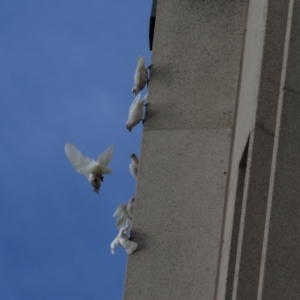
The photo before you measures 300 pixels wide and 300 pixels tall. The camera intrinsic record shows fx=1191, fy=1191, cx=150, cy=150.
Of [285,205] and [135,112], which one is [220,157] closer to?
[135,112]

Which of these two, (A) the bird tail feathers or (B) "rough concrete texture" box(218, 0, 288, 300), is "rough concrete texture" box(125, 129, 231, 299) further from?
(B) "rough concrete texture" box(218, 0, 288, 300)

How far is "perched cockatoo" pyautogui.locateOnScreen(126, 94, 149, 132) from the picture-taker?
5672mm

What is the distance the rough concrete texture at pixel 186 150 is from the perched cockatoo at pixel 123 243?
0.10 ft

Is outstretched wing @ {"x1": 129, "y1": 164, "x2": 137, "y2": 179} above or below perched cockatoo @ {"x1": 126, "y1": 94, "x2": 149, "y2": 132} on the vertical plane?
below

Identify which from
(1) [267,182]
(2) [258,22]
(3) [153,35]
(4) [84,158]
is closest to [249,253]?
(1) [267,182]

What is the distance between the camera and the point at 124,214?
18.4 ft

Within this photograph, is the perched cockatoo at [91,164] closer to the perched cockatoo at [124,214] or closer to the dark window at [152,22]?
the perched cockatoo at [124,214]

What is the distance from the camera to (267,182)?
13.4 ft

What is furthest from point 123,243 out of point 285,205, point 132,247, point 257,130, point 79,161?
point 285,205

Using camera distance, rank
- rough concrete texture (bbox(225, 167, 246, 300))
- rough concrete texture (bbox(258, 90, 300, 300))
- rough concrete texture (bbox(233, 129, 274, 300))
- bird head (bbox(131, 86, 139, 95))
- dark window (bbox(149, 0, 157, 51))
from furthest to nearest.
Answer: dark window (bbox(149, 0, 157, 51))
bird head (bbox(131, 86, 139, 95))
rough concrete texture (bbox(225, 167, 246, 300))
rough concrete texture (bbox(233, 129, 274, 300))
rough concrete texture (bbox(258, 90, 300, 300))

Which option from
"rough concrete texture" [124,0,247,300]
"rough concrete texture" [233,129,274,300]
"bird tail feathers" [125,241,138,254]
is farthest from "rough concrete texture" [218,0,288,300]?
"bird tail feathers" [125,241,138,254]

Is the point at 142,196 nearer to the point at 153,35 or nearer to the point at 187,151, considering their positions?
the point at 187,151

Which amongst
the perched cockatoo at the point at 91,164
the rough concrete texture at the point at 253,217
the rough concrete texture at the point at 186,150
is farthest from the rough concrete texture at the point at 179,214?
the rough concrete texture at the point at 253,217

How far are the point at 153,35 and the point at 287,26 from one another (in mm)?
1680
